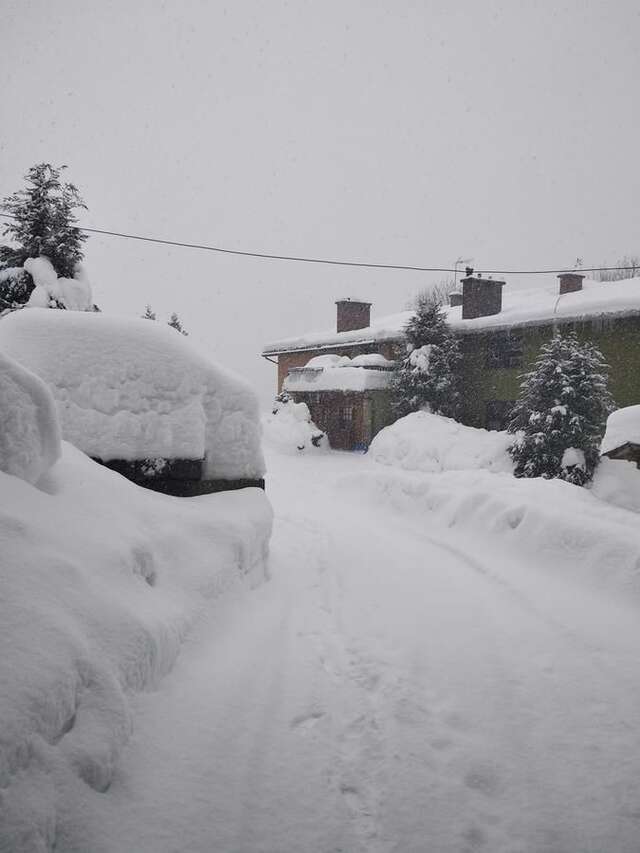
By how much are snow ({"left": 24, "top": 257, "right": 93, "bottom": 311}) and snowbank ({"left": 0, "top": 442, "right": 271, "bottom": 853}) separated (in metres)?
11.2

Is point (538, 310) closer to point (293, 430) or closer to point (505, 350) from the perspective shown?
point (505, 350)

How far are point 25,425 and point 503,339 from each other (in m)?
19.2

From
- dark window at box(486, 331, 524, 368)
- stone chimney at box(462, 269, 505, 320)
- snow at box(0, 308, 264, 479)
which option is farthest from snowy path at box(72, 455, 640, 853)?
stone chimney at box(462, 269, 505, 320)

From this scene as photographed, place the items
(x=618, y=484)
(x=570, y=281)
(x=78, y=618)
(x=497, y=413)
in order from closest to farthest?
(x=78, y=618) → (x=618, y=484) → (x=497, y=413) → (x=570, y=281)

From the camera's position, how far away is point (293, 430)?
780 inches

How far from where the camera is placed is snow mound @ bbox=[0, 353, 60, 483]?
110 inches

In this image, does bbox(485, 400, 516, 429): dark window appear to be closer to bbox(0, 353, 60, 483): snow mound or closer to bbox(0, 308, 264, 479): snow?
bbox(0, 308, 264, 479): snow

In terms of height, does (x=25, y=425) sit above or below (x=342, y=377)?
above

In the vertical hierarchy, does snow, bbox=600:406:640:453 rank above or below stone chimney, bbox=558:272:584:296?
Answer: below

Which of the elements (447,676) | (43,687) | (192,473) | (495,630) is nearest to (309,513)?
(192,473)

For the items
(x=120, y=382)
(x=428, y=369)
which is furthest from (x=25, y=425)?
(x=428, y=369)

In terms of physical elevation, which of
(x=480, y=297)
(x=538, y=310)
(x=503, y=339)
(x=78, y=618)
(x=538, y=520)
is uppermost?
(x=480, y=297)

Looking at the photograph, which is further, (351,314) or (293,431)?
(351,314)

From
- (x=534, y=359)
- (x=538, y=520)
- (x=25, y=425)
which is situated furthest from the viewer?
(x=534, y=359)
